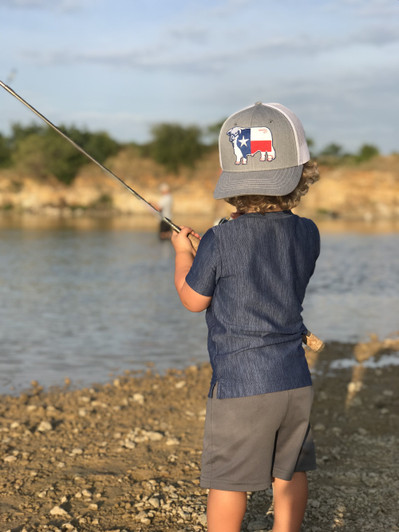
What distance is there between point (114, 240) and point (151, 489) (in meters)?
20.3

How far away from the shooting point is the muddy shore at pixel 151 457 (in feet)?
10.0

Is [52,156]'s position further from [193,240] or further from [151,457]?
[193,240]

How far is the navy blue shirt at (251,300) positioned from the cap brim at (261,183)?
0.27 feet

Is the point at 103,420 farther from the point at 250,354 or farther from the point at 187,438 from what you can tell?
the point at 250,354

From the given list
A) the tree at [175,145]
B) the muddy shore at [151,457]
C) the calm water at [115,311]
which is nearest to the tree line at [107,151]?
the tree at [175,145]

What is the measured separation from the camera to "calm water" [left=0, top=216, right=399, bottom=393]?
21.4 feet

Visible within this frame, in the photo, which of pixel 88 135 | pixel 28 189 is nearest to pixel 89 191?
pixel 28 189

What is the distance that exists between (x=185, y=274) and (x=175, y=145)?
57.1 m

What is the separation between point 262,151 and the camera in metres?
2.29

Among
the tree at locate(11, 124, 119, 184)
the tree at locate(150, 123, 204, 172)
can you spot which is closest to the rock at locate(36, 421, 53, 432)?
the tree at locate(11, 124, 119, 184)

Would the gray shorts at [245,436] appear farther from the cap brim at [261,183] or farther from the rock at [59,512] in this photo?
the rock at [59,512]

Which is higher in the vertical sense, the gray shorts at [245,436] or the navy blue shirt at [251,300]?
the navy blue shirt at [251,300]

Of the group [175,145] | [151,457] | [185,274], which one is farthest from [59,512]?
[175,145]

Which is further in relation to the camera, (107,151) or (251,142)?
(107,151)
